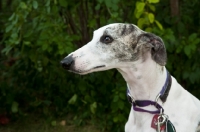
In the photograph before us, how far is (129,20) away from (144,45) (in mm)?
1610

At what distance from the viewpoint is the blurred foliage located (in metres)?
4.44

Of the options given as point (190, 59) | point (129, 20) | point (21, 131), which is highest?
point (129, 20)

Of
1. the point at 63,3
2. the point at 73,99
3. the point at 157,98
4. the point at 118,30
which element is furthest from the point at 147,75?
the point at 73,99

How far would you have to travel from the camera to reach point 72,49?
4.57 meters

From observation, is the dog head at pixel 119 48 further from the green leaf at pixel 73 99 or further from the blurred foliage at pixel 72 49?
the green leaf at pixel 73 99

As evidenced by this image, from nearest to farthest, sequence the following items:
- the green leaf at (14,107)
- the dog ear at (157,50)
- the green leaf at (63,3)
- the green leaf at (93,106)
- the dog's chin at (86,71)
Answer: the dog's chin at (86,71)
the dog ear at (157,50)
the green leaf at (63,3)
the green leaf at (93,106)
the green leaf at (14,107)

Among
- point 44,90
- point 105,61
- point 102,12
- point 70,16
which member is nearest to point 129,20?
point 102,12

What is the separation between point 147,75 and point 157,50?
177 millimetres

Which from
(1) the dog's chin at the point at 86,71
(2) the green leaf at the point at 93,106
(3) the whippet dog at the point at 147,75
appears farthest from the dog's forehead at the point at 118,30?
(2) the green leaf at the point at 93,106

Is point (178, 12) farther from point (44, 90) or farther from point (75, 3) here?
point (44, 90)

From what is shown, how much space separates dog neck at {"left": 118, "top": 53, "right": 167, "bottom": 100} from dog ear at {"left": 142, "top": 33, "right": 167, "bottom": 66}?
0.14 feet

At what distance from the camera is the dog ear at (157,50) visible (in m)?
3.24

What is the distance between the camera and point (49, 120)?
17.8ft

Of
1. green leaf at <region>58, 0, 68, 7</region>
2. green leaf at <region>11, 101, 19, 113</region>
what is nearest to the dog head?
green leaf at <region>58, 0, 68, 7</region>
